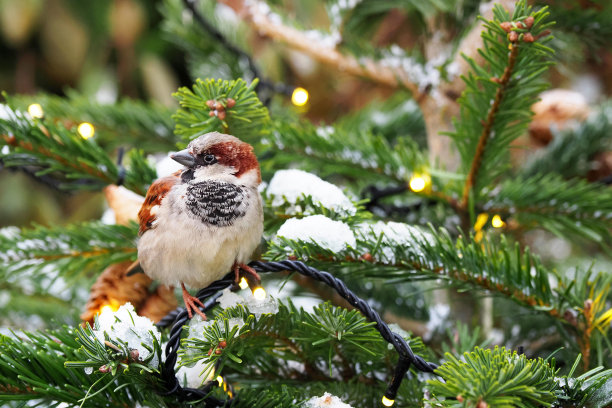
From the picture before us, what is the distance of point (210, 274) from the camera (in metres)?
0.51

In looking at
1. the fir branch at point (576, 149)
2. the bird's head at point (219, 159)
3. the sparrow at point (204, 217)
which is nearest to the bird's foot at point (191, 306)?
the sparrow at point (204, 217)

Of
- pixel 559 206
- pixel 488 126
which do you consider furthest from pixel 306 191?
pixel 559 206

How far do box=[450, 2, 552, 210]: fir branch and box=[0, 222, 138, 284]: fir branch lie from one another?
Result: 0.37 m

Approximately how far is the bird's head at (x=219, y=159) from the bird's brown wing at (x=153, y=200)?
0.02 meters

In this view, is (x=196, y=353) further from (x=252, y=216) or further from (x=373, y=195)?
(x=373, y=195)

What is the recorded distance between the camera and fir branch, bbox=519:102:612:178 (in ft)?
2.78

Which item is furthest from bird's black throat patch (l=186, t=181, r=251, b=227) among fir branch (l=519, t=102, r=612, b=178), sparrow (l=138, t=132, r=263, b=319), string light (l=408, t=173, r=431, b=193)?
fir branch (l=519, t=102, r=612, b=178)

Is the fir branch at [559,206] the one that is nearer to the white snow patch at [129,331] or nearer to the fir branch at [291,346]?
the fir branch at [291,346]

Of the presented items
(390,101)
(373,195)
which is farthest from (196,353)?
(390,101)

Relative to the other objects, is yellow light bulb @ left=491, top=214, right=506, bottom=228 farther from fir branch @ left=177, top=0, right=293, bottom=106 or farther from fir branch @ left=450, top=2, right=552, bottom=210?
fir branch @ left=177, top=0, right=293, bottom=106

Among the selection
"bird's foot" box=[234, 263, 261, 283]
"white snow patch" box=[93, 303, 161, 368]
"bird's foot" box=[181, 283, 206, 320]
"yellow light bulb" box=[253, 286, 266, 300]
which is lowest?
"white snow patch" box=[93, 303, 161, 368]

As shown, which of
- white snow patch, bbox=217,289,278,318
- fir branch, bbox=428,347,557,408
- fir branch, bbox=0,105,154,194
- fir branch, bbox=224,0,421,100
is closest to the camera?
fir branch, bbox=428,347,557,408

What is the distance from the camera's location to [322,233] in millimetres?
492

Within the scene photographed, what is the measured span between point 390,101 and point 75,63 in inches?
78.5
